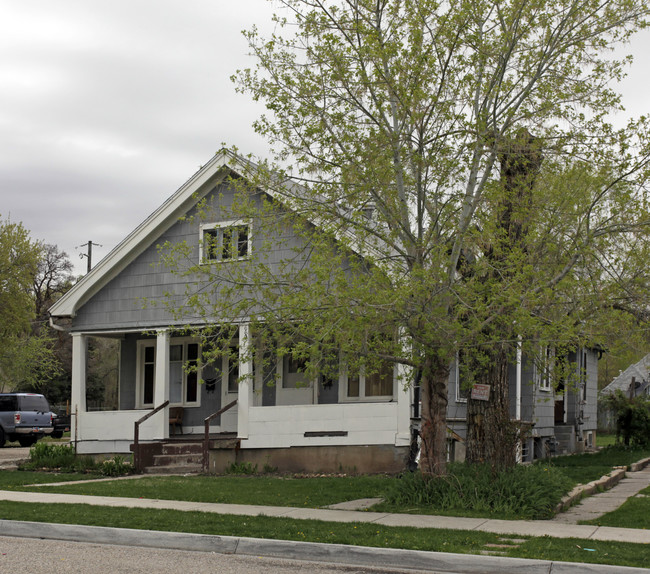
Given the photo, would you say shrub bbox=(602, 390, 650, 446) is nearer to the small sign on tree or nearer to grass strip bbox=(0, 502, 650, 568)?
the small sign on tree

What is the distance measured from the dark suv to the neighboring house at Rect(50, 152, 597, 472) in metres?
11.1

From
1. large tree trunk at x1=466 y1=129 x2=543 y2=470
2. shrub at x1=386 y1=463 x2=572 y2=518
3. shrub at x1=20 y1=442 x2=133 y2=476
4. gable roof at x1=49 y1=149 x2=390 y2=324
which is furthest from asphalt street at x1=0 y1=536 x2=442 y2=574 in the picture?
gable roof at x1=49 y1=149 x2=390 y2=324

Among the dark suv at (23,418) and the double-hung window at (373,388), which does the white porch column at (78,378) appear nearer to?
the double-hung window at (373,388)

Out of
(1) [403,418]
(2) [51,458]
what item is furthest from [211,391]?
(1) [403,418]

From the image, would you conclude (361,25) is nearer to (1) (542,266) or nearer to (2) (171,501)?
(1) (542,266)

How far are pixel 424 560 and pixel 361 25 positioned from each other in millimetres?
7389

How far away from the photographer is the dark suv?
103ft

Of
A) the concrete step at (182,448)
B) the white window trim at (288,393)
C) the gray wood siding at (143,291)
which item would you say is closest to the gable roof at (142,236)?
the gray wood siding at (143,291)

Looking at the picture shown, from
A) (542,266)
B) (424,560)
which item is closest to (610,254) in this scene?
(542,266)

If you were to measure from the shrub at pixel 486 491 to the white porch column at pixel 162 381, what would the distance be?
27.3 ft

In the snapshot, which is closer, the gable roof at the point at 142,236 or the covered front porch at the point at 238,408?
the covered front porch at the point at 238,408

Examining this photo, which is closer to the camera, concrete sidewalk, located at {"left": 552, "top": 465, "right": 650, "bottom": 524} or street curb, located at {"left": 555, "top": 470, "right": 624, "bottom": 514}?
concrete sidewalk, located at {"left": 552, "top": 465, "right": 650, "bottom": 524}

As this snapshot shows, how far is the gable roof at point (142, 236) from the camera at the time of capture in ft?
63.7

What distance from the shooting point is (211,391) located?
21.2m
